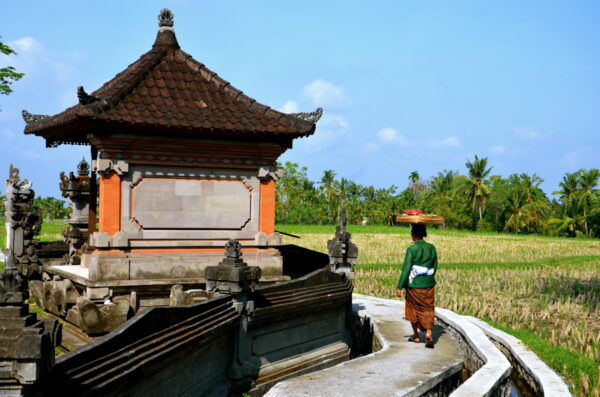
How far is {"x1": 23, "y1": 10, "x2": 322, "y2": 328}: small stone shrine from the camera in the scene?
931cm

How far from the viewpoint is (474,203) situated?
222 feet

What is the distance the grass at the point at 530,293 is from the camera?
33.3 ft

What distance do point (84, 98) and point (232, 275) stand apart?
3.57 metres

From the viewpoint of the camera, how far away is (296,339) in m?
9.41

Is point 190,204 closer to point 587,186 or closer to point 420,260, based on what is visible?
point 420,260

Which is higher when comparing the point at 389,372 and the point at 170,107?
the point at 170,107

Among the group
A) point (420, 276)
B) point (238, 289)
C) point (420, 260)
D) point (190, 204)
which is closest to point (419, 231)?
point (420, 260)

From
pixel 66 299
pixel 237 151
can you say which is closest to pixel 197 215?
pixel 237 151

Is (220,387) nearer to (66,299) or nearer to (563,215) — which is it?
(66,299)

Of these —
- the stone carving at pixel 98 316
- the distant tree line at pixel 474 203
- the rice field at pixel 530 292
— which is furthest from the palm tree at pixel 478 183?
the stone carving at pixel 98 316

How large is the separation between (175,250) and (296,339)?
2662 mm

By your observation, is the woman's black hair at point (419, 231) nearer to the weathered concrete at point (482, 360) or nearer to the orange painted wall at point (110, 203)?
the weathered concrete at point (482, 360)

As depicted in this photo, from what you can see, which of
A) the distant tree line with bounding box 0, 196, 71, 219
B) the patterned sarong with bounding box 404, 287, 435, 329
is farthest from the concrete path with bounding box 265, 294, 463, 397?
the distant tree line with bounding box 0, 196, 71, 219

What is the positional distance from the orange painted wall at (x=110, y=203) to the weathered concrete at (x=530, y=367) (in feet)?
23.4
